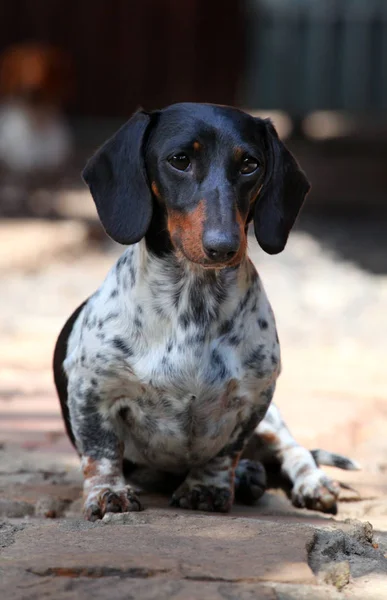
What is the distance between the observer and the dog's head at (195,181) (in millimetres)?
2947

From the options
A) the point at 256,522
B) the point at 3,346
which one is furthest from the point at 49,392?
the point at 256,522

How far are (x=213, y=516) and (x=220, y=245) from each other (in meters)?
0.72

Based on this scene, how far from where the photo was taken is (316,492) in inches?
134

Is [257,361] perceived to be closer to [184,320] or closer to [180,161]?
[184,320]

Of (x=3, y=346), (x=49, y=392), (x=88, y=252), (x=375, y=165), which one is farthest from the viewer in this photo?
(x=375, y=165)

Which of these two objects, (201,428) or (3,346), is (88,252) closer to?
(3,346)

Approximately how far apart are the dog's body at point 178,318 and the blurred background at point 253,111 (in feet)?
2.46

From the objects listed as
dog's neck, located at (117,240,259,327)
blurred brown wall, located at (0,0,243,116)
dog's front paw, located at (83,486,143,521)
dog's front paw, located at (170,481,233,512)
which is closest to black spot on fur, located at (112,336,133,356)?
dog's neck, located at (117,240,259,327)

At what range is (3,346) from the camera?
554cm

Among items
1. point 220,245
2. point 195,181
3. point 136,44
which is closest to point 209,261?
point 220,245

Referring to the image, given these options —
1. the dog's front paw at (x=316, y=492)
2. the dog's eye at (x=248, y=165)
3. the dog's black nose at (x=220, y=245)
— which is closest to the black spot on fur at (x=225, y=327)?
the dog's black nose at (x=220, y=245)

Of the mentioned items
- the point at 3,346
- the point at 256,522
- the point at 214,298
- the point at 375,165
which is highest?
the point at 214,298

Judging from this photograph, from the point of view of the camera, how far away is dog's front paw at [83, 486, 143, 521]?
304 cm

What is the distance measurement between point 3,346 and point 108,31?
32.4 feet
